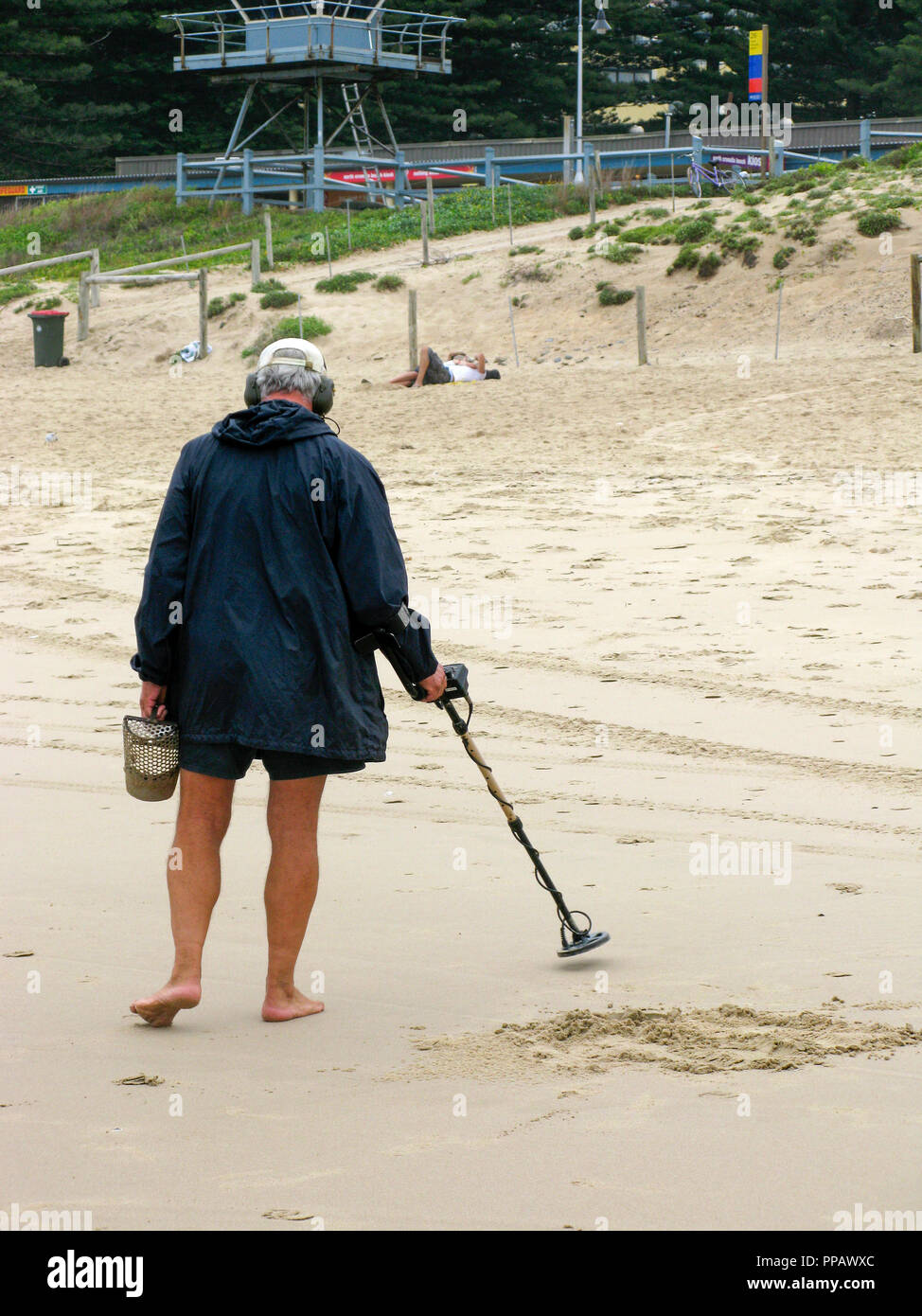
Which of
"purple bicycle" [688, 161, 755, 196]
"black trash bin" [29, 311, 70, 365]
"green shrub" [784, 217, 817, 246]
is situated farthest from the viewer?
"purple bicycle" [688, 161, 755, 196]

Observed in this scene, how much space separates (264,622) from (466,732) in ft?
2.64

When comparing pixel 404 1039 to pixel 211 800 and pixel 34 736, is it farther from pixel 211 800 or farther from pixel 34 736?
pixel 34 736

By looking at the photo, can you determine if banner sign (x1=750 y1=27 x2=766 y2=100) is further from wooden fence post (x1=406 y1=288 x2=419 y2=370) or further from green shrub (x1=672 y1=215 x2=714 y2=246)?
wooden fence post (x1=406 y1=288 x2=419 y2=370)

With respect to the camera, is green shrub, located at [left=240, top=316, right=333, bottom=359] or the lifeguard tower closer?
green shrub, located at [left=240, top=316, right=333, bottom=359]

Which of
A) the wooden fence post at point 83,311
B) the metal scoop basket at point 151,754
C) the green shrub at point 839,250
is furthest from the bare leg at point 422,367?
the metal scoop basket at point 151,754

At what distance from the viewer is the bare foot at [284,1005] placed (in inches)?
157

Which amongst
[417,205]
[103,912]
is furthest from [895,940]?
[417,205]

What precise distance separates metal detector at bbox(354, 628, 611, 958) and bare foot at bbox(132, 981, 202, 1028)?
926 mm

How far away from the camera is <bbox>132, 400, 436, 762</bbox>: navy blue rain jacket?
12.7ft

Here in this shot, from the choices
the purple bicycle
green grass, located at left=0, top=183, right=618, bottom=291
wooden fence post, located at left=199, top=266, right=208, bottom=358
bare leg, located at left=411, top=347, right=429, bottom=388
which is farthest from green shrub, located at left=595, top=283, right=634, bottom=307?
Answer: green grass, located at left=0, top=183, right=618, bottom=291

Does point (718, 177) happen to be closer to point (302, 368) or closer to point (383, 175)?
point (383, 175)

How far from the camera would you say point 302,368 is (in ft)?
13.5

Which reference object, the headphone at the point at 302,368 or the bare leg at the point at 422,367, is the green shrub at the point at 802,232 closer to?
the bare leg at the point at 422,367

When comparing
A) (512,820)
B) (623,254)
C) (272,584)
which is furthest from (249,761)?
(623,254)
